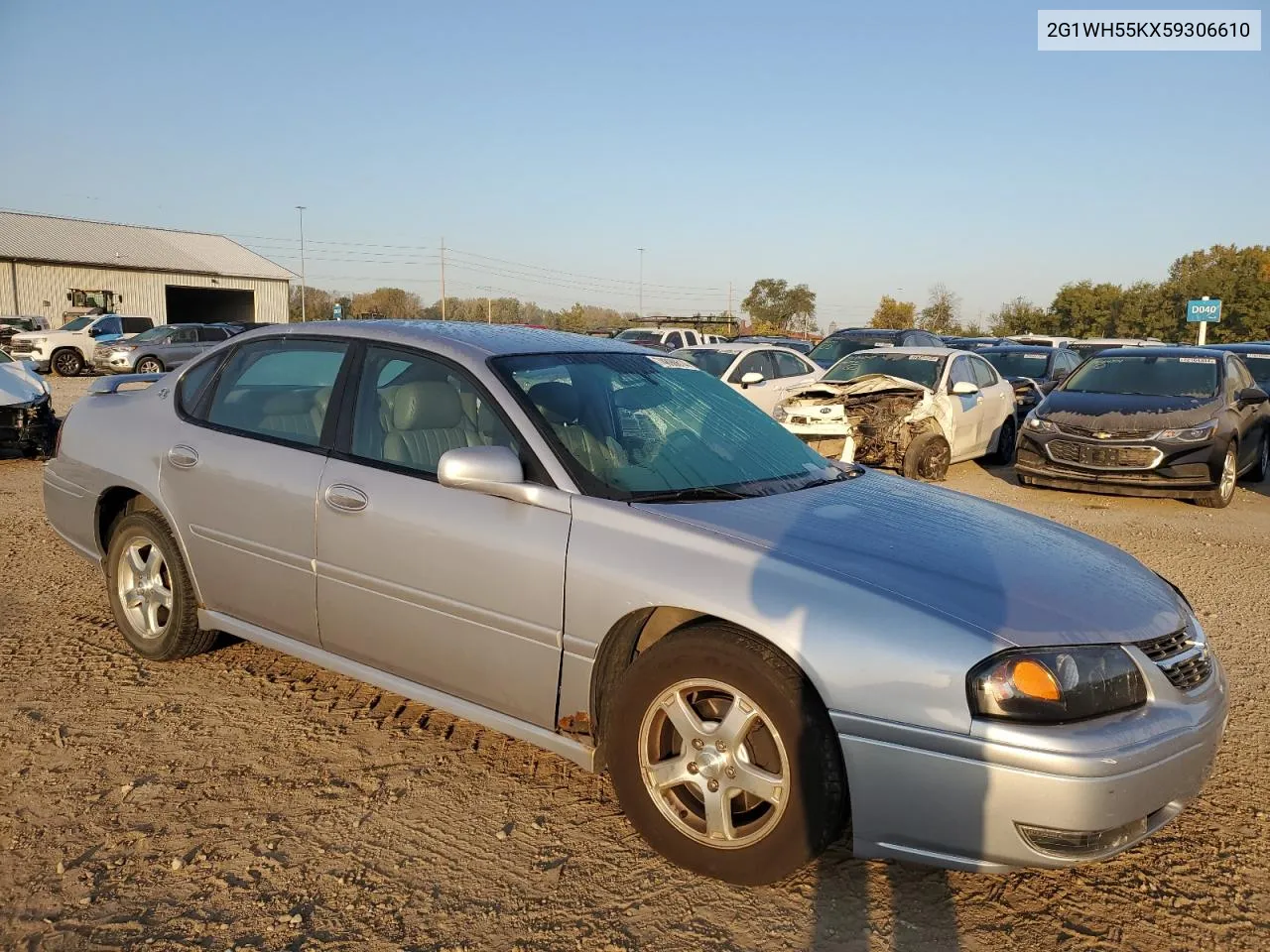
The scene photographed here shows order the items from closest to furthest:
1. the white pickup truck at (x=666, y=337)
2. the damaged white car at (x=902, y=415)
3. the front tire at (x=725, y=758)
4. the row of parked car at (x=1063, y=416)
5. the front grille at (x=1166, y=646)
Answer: the front tire at (x=725, y=758), the front grille at (x=1166, y=646), the row of parked car at (x=1063, y=416), the damaged white car at (x=902, y=415), the white pickup truck at (x=666, y=337)

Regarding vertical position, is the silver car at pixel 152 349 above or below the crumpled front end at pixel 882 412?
above

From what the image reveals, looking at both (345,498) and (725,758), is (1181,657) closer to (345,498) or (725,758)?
(725,758)

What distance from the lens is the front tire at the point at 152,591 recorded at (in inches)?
166

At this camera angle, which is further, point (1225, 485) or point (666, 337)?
point (666, 337)

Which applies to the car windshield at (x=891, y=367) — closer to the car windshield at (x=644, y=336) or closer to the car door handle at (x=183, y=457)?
the car windshield at (x=644, y=336)

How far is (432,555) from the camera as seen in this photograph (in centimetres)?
325

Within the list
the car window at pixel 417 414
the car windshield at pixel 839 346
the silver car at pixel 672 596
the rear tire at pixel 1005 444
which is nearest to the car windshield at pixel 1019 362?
the car windshield at pixel 839 346

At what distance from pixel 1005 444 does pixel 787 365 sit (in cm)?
311

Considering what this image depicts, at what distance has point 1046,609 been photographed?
268 centimetres

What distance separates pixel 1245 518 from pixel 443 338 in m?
8.56

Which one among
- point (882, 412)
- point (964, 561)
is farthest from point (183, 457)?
point (882, 412)

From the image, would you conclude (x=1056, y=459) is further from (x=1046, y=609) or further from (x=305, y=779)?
(x=305, y=779)

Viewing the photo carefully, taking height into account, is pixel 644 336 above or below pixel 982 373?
above

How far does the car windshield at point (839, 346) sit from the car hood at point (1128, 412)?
20.6 ft
